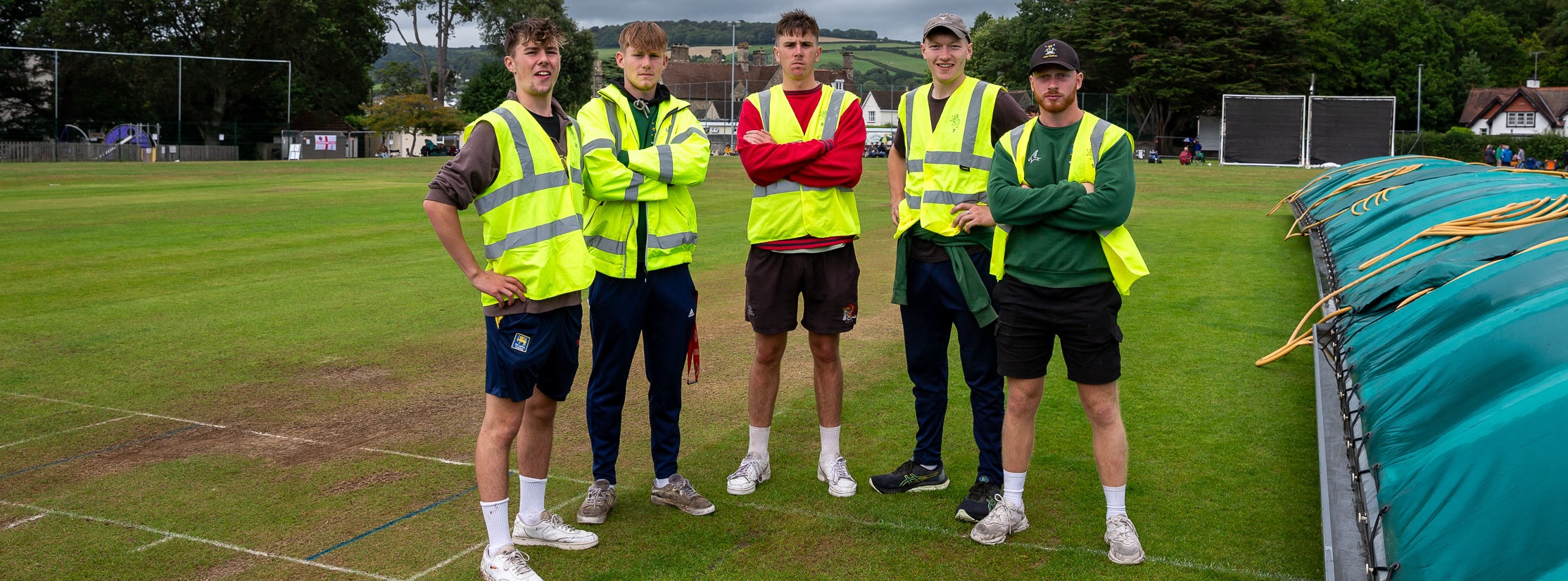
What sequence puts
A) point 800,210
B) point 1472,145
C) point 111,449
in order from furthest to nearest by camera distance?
point 1472,145, point 111,449, point 800,210

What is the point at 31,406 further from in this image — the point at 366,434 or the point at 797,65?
the point at 797,65

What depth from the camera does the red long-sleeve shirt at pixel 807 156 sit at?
491 centimetres

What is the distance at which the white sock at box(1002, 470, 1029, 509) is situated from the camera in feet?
14.9

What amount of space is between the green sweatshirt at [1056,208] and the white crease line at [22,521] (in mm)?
4188

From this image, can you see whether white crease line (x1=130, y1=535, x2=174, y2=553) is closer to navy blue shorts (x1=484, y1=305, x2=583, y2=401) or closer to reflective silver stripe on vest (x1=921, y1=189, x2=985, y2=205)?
navy blue shorts (x1=484, y1=305, x2=583, y2=401)

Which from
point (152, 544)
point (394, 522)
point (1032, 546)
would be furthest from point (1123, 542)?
point (152, 544)

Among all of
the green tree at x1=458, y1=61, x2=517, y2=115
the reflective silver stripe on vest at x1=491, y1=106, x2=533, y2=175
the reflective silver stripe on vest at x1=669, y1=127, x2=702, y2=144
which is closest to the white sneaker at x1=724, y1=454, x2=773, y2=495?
the reflective silver stripe on vest at x1=669, y1=127, x2=702, y2=144

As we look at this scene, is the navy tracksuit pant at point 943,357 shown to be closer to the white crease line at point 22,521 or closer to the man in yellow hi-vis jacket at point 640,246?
the man in yellow hi-vis jacket at point 640,246

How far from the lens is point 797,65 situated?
498 cm

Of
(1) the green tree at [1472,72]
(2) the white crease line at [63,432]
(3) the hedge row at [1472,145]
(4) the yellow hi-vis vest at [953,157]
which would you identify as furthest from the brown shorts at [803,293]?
(1) the green tree at [1472,72]

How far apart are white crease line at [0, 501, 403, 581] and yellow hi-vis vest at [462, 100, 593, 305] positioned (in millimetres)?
1122

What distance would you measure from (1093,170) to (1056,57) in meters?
0.46

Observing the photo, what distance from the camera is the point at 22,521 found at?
460 cm

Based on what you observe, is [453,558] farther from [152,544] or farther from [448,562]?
[152,544]
